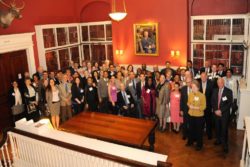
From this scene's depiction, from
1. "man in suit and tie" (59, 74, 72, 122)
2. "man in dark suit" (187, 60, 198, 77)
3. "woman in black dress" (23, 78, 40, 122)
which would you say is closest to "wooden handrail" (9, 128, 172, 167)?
"man in suit and tie" (59, 74, 72, 122)

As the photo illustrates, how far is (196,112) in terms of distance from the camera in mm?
5797

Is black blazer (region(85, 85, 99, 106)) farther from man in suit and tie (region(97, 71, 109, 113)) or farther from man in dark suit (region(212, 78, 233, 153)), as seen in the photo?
man in dark suit (region(212, 78, 233, 153))

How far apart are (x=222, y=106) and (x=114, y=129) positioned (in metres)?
2.57

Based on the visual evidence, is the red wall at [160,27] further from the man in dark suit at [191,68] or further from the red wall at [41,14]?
the red wall at [41,14]

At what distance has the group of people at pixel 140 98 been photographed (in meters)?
6.02

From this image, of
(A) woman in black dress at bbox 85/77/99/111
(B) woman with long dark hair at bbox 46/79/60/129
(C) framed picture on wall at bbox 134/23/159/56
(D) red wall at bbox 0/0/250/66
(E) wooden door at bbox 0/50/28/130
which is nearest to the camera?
(B) woman with long dark hair at bbox 46/79/60/129

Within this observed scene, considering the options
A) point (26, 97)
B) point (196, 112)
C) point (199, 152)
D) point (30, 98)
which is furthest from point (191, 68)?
point (26, 97)

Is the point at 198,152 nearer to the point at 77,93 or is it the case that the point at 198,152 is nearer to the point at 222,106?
the point at 222,106

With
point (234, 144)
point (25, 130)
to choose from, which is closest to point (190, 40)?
point (234, 144)

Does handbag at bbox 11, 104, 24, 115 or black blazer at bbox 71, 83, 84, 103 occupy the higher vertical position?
black blazer at bbox 71, 83, 84, 103

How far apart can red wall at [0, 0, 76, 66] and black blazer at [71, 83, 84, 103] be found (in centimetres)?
255

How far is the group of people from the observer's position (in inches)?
237

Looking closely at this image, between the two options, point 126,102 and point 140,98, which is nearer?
point 126,102

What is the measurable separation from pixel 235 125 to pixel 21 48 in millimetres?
7346
